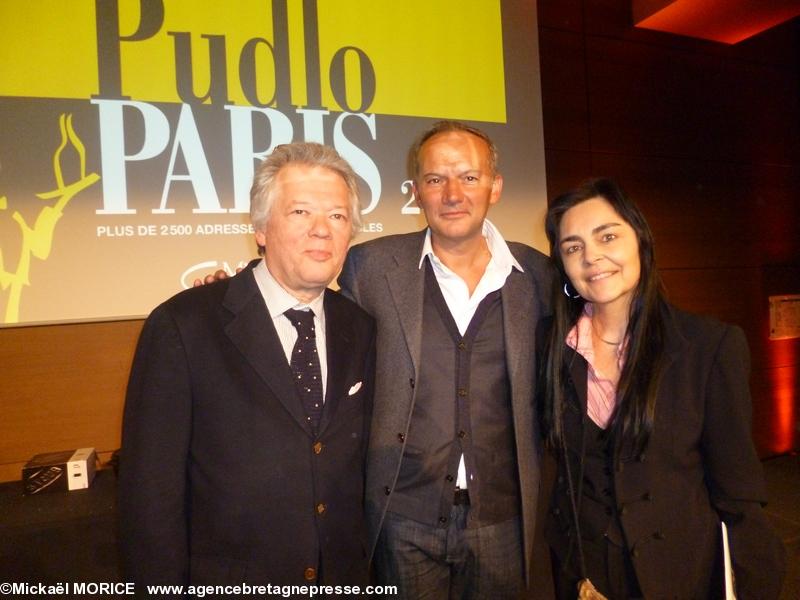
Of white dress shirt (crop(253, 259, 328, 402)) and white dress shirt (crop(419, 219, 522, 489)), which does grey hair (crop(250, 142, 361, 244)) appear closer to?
white dress shirt (crop(253, 259, 328, 402))

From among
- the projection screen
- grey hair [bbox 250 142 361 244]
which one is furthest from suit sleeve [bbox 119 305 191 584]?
the projection screen

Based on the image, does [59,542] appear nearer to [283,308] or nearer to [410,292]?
[283,308]

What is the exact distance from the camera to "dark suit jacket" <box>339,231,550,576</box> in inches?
58.4

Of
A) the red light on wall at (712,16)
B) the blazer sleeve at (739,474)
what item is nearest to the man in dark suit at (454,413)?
the blazer sleeve at (739,474)

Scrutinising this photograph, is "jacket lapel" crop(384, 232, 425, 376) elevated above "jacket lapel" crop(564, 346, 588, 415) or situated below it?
above

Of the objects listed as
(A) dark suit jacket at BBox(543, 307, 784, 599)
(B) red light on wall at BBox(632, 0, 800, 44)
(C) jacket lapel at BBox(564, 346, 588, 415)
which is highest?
(B) red light on wall at BBox(632, 0, 800, 44)

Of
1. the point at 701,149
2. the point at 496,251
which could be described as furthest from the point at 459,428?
the point at 701,149

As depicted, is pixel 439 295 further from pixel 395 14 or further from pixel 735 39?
pixel 735 39

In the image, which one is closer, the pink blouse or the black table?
the pink blouse

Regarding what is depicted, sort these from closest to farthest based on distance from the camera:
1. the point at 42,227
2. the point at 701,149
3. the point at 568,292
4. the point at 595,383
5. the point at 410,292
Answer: the point at 595,383 < the point at 568,292 < the point at 410,292 < the point at 42,227 < the point at 701,149

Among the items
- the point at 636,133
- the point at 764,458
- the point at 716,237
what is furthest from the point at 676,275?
the point at 764,458

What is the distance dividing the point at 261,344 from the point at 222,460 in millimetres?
291

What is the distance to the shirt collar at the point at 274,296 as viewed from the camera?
1242mm

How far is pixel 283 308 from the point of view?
4.08 feet
